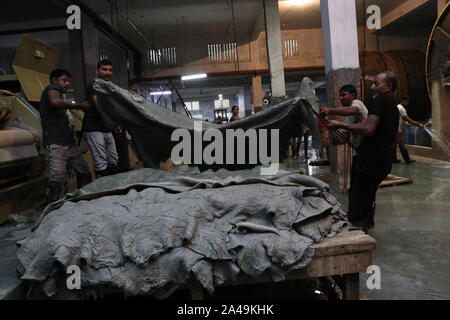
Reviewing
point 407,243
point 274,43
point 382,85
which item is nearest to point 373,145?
point 382,85

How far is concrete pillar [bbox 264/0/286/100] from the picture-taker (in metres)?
8.60

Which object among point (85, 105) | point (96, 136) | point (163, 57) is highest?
point (163, 57)

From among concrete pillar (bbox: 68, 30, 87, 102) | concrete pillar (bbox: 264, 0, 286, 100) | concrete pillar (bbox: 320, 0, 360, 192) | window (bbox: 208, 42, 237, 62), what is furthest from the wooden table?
window (bbox: 208, 42, 237, 62)

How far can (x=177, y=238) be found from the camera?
1913 mm

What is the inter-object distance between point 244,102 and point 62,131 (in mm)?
12876

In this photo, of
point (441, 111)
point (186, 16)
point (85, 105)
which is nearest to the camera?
point (85, 105)

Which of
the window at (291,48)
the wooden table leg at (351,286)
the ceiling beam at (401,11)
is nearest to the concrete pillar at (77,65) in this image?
the window at (291,48)

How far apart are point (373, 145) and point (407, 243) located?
95 centimetres

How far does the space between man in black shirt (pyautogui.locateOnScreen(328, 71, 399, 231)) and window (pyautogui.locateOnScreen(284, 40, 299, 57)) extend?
31.3 feet

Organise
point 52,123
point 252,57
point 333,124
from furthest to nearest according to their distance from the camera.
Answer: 1. point 252,57
2. point 52,123
3. point 333,124

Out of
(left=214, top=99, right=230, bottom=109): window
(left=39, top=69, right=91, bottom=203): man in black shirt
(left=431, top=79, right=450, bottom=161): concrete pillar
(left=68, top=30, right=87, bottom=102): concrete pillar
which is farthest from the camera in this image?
(left=214, top=99, right=230, bottom=109): window

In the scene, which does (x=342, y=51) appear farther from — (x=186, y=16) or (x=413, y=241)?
(x=186, y=16)

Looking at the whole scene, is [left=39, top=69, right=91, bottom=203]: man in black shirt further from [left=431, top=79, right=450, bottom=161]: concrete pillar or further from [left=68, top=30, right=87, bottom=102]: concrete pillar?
[left=431, top=79, right=450, bottom=161]: concrete pillar

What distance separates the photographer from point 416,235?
324 centimetres
